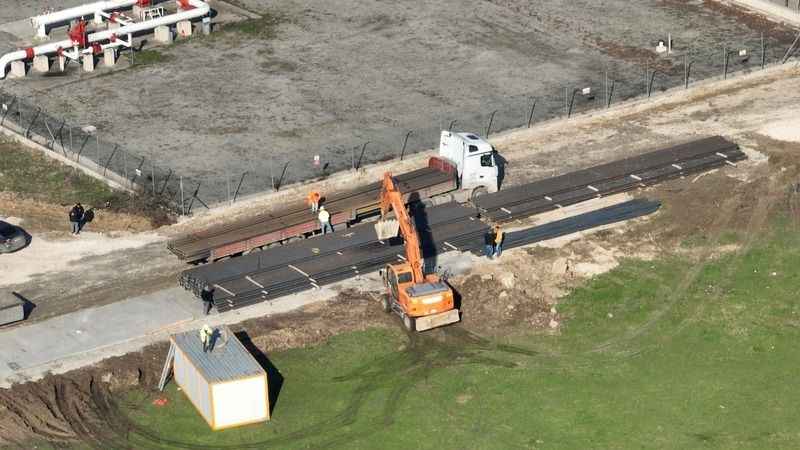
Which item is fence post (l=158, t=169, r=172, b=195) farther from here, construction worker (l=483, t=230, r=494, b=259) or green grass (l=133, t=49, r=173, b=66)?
construction worker (l=483, t=230, r=494, b=259)

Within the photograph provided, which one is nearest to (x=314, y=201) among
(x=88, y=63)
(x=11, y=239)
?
(x=11, y=239)

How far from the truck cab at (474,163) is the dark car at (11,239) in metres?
19.1

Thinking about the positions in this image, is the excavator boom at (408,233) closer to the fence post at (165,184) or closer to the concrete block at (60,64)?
the fence post at (165,184)

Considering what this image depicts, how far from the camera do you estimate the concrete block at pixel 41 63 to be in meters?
83.4

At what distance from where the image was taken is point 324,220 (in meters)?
64.6

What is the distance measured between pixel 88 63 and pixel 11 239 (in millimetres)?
21571

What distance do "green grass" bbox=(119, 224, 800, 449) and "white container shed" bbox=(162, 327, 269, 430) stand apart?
484mm

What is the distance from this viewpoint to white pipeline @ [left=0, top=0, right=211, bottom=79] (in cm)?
8288

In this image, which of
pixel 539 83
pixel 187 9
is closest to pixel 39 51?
pixel 187 9

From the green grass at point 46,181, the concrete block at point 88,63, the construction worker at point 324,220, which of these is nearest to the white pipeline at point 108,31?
the concrete block at point 88,63

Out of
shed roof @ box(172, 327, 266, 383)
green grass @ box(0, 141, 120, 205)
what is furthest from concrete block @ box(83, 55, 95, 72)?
shed roof @ box(172, 327, 266, 383)

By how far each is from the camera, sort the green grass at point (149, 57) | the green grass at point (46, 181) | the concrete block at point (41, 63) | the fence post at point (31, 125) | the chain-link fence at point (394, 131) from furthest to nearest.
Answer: the green grass at point (149, 57) → the concrete block at point (41, 63) → the fence post at point (31, 125) → the chain-link fence at point (394, 131) → the green grass at point (46, 181)

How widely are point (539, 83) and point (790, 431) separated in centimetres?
3331

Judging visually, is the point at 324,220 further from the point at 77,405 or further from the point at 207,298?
the point at 77,405
